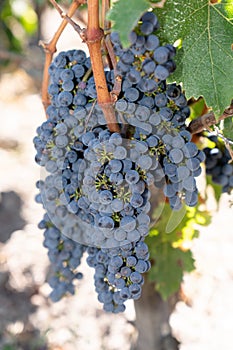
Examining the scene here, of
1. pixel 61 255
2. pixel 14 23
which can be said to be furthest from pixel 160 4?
pixel 14 23

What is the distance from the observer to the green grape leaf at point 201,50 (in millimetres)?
784

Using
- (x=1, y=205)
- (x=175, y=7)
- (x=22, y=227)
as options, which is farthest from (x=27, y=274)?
(x=175, y=7)

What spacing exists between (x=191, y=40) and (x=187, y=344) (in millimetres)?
1649

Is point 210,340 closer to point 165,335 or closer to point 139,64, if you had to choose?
point 165,335

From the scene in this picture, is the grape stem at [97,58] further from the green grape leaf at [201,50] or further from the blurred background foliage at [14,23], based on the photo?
the blurred background foliage at [14,23]

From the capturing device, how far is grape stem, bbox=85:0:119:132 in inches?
29.3

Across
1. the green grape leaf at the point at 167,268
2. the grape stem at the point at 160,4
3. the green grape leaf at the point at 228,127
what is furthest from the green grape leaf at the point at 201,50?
the green grape leaf at the point at 167,268

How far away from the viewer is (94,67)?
77 cm

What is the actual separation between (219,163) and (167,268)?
413 mm

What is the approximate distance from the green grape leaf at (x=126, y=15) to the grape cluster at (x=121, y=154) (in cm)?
7

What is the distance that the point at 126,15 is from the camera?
0.61 m

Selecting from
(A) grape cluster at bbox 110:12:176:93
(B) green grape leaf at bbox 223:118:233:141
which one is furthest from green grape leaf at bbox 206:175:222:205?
(A) grape cluster at bbox 110:12:176:93

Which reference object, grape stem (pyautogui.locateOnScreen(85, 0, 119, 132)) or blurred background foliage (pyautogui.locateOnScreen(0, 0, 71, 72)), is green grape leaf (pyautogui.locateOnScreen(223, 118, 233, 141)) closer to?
grape stem (pyautogui.locateOnScreen(85, 0, 119, 132))

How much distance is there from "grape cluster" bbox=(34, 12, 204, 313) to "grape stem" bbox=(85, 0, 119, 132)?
0.06 ft
